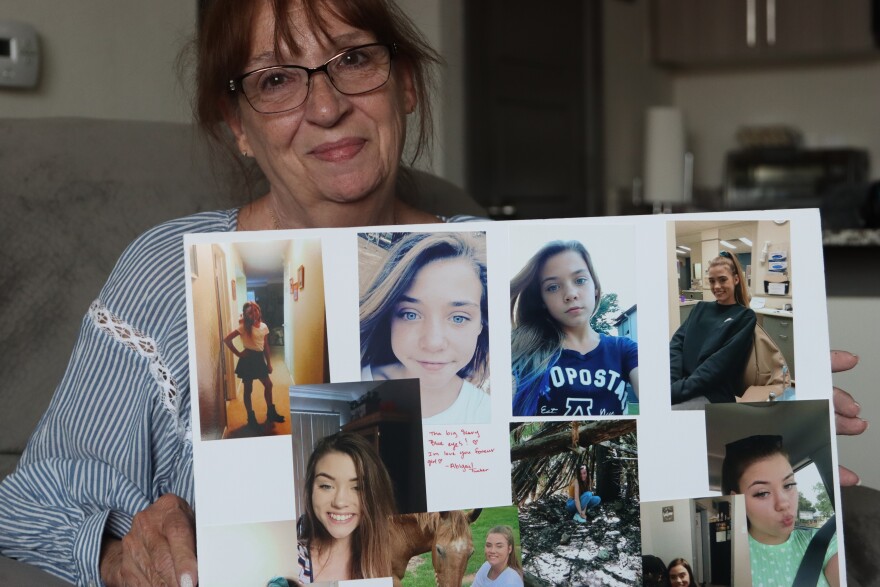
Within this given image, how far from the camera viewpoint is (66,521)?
2.93 feet

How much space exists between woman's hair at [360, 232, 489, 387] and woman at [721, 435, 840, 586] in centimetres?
20

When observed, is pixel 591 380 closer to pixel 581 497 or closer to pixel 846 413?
pixel 581 497

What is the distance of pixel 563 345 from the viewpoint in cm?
70

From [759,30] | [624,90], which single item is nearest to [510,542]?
[624,90]

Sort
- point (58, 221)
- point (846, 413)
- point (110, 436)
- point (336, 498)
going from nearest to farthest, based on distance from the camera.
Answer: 1. point (336, 498)
2. point (846, 413)
3. point (110, 436)
4. point (58, 221)

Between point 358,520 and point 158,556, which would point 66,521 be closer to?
point 158,556

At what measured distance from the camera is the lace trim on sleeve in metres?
0.94

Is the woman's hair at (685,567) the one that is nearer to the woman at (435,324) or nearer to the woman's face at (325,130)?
the woman at (435,324)

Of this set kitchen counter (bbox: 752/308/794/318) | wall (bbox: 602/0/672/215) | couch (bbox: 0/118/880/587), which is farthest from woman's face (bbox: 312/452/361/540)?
wall (bbox: 602/0/672/215)

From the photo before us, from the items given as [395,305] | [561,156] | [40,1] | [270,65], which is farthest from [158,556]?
[561,156]

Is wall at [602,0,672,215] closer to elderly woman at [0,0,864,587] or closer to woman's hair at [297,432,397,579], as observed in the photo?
elderly woman at [0,0,864,587]

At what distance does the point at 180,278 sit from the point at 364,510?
40 centimetres

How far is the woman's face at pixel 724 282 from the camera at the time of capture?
27.5 inches

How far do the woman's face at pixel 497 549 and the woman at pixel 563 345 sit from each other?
0.09 metres
